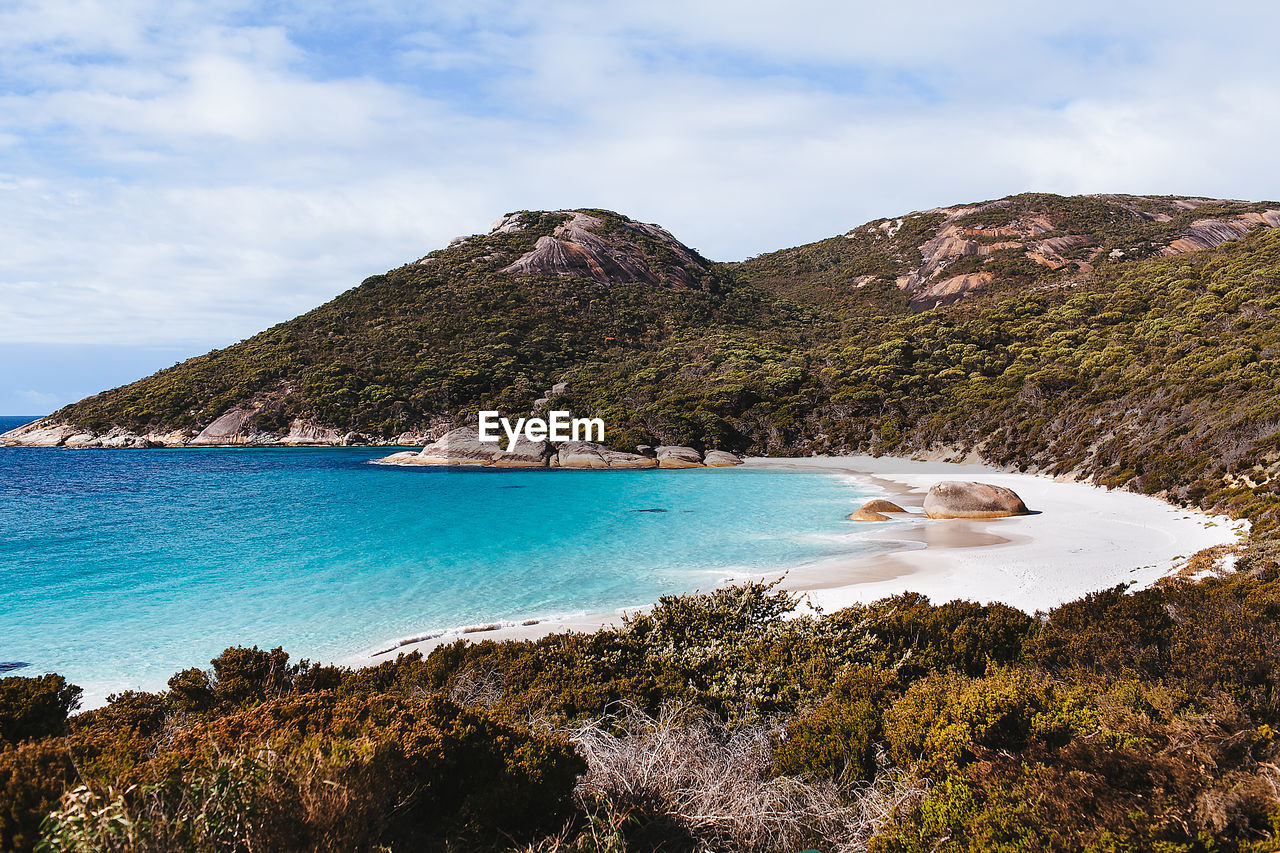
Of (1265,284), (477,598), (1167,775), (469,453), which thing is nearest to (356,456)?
(469,453)

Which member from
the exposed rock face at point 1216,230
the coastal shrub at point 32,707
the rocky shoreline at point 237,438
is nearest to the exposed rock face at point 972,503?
the coastal shrub at point 32,707

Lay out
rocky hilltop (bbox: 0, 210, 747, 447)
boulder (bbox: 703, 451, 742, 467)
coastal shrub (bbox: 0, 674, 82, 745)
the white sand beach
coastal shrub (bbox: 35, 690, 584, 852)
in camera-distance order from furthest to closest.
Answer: rocky hilltop (bbox: 0, 210, 747, 447) → boulder (bbox: 703, 451, 742, 467) → the white sand beach → coastal shrub (bbox: 0, 674, 82, 745) → coastal shrub (bbox: 35, 690, 584, 852)

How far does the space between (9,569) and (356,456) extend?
3469 centimetres

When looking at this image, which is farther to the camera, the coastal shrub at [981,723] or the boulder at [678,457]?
the boulder at [678,457]

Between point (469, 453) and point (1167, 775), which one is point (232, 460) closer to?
point (469, 453)

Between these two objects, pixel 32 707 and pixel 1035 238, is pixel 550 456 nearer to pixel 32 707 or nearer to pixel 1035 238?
pixel 32 707

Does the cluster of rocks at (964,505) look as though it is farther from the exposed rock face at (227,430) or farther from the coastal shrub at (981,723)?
the exposed rock face at (227,430)

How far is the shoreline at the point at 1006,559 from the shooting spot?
31.0ft

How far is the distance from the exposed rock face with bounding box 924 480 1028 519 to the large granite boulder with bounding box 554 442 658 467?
2277 cm

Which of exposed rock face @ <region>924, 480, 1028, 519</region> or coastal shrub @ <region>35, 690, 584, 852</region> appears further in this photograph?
exposed rock face @ <region>924, 480, 1028, 519</region>

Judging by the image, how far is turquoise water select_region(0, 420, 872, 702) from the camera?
9.57m

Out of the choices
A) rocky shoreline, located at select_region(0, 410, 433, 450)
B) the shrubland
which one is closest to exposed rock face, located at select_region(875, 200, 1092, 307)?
rocky shoreline, located at select_region(0, 410, 433, 450)

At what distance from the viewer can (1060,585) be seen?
32.8ft

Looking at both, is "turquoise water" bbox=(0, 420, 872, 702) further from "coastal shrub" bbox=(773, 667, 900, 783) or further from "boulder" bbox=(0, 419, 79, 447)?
"boulder" bbox=(0, 419, 79, 447)
